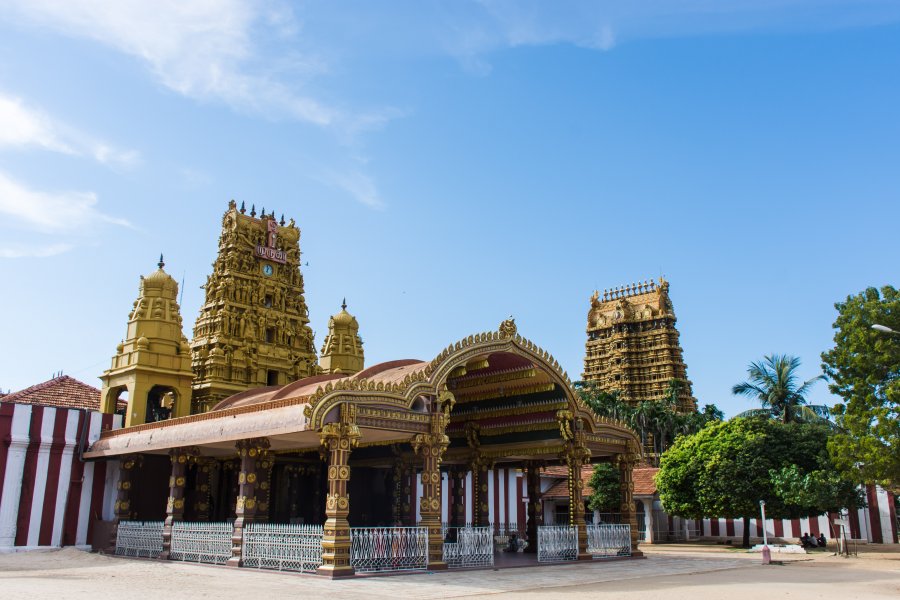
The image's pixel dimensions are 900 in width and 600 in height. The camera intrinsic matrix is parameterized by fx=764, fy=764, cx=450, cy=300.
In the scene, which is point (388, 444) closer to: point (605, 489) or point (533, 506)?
point (533, 506)

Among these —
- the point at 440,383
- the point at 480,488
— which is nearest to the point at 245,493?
the point at 440,383

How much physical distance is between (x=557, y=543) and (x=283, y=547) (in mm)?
7877

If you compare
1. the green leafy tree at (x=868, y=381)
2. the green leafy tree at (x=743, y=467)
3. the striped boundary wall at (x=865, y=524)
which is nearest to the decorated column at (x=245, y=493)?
the green leafy tree at (x=868, y=381)

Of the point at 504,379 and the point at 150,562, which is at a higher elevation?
the point at 504,379

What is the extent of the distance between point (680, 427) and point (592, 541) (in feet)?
130

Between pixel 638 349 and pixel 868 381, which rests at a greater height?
pixel 638 349

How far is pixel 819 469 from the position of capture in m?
33.2

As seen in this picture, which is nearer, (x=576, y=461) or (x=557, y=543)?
(x=557, y=543)

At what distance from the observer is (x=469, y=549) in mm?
19344

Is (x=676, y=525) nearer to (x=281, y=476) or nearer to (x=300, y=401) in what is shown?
(x=281, y=476)

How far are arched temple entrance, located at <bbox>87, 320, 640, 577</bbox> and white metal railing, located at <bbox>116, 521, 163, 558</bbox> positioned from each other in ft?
2.76

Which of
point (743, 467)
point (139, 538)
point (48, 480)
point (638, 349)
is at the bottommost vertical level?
point (139, 538)

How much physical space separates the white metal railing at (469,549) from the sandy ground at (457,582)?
2.79 ft

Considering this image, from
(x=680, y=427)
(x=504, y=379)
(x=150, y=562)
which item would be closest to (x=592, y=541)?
(x=504, y=379)
